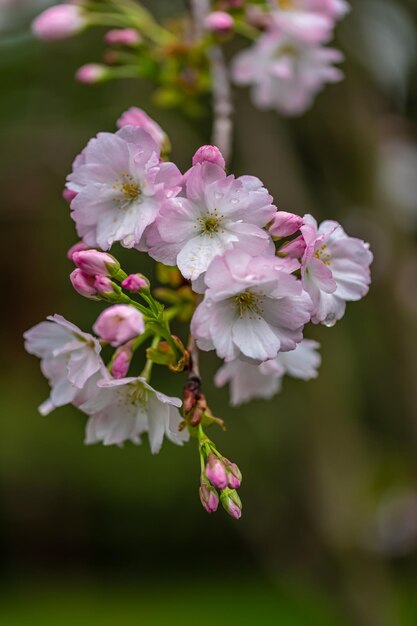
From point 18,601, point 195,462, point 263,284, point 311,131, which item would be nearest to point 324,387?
point 311,131

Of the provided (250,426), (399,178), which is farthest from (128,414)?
(250,426)

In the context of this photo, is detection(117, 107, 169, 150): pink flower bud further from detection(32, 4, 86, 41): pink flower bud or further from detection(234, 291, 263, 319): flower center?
detection(32, 4, 86, 41): pink flower bud

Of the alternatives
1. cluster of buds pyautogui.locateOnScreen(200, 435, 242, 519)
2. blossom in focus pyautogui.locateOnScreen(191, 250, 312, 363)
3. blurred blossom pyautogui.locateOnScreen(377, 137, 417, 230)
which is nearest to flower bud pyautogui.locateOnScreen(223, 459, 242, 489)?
cluster of buds pyautogui.locateOnScreen(200, 435, 242, 519)

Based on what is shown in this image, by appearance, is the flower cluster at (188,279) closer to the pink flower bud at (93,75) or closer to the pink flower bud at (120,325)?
the pink flower bud at (120,325)

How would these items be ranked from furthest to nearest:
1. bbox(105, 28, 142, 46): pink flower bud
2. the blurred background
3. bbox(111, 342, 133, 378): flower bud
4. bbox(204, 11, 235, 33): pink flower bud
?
1. the blurred background
2. bbox(105, 28, 142, 46): pink flower bud
3. bbox(204, 11, 235, 33): pink flower bud
4. bbox(111, 342, 133, 378): flower bud

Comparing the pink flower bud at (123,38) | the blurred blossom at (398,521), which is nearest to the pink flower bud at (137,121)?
the pink flower bud at (123,38)

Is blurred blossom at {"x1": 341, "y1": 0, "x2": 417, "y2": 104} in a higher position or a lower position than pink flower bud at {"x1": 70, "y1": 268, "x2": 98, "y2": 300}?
higher
